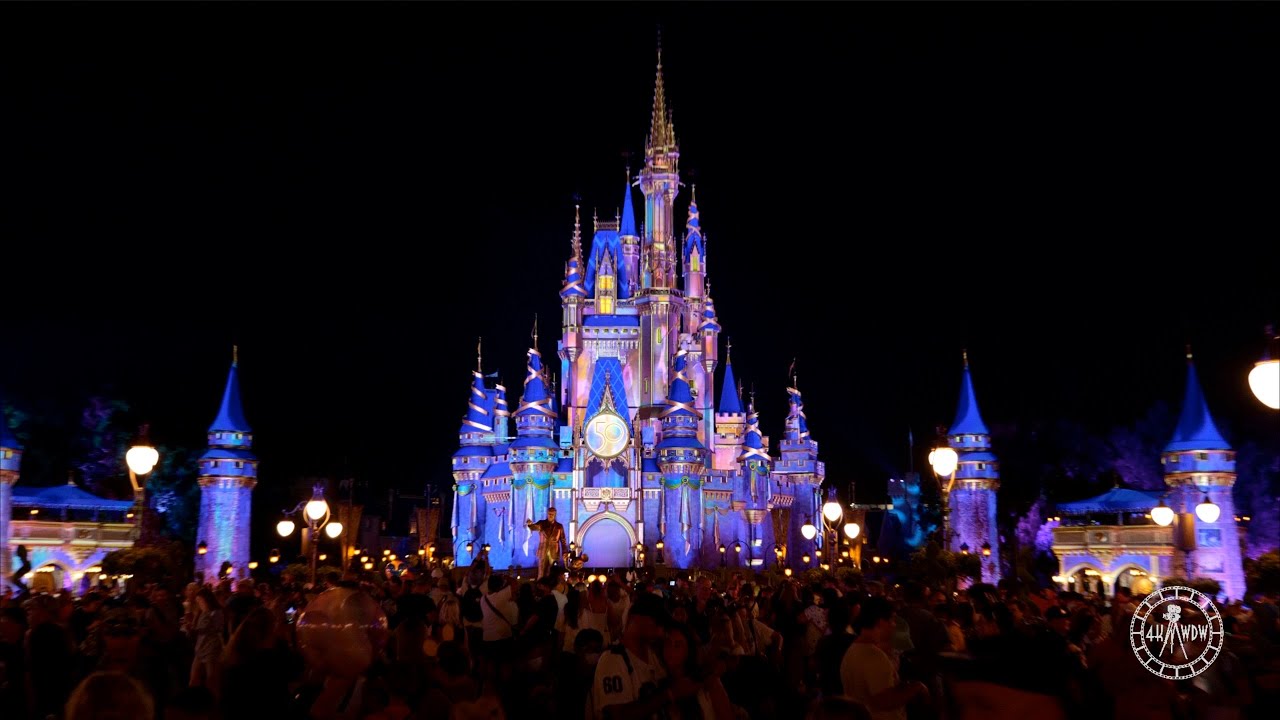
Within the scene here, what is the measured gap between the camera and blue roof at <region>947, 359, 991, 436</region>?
5478 centimetres

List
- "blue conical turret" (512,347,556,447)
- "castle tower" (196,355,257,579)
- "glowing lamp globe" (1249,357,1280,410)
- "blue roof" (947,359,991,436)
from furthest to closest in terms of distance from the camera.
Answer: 1. "blue conical turret" (512,347,556,447)
2. "blue roof" (947,359,991,436)
3. "castle tower" (196,355,257,579)
4. "glowing lamp globe" (1249,357,1280,410)

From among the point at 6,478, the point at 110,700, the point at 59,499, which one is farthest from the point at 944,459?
the point at 59,499

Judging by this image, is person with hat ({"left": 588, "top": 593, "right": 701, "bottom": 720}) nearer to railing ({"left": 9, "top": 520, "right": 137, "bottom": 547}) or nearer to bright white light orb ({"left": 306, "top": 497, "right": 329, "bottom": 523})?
bright white light orb ({"left": 306, "top": 497, "right": 329, "bottom": 523})

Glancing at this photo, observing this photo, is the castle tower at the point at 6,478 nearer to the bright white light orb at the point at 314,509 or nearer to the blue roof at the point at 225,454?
the blue roof at the point at 225,454

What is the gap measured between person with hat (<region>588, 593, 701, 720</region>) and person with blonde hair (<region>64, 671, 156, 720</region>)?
288 centimetres

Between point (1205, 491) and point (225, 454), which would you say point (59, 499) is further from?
point (1205, 491)

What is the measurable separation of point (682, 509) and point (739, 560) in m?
6.10

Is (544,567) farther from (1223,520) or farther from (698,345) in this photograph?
(698,345)

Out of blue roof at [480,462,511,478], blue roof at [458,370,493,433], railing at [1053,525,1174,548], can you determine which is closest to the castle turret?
blue roof at [458,370,493,433]

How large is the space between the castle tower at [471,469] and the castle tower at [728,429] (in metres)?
15.8

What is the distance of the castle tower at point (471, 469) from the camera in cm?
6950

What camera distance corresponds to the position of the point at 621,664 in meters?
7.21

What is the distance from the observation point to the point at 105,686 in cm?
468

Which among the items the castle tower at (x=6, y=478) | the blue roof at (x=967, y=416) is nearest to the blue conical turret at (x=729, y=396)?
the blue roof at (x=967, y=416)
